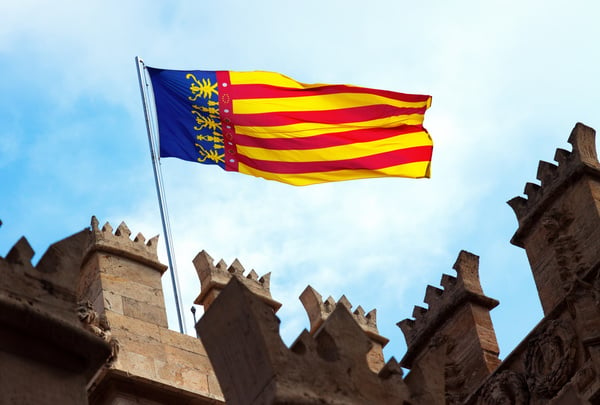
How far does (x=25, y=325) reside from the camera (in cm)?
711

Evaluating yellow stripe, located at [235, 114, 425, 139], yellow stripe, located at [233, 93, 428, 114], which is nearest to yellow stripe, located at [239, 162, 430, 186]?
yellow stripe, located at [235, 114, 425, 139]

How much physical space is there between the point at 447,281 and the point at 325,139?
3755 mm

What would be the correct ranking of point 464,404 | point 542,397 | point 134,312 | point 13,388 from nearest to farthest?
point 13,388
point 542,397
point 464,404
point 134,312

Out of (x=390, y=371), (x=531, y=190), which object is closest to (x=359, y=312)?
(x=531, y=190)

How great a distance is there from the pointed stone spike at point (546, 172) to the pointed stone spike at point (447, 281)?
A: 1.69 meters

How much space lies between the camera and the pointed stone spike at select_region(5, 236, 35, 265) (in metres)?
7.40

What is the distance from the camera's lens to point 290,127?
18.5 m

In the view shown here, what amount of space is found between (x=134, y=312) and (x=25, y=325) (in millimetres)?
8480

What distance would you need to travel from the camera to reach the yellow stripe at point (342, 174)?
59.1ft

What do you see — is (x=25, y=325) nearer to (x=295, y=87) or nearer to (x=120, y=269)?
(x=120, y=269)

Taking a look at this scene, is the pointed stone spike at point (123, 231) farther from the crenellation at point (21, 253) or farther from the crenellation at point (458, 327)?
the crenellation at point (21, 253)

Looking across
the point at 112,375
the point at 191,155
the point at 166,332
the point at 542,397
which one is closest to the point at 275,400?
the point at 542,397

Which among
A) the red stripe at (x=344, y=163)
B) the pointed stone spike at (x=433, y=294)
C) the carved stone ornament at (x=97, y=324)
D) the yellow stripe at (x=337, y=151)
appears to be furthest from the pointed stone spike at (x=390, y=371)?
the yellow stripe at (x=337, y=151)

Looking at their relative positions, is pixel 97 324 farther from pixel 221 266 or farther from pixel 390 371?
pixel 390 371
